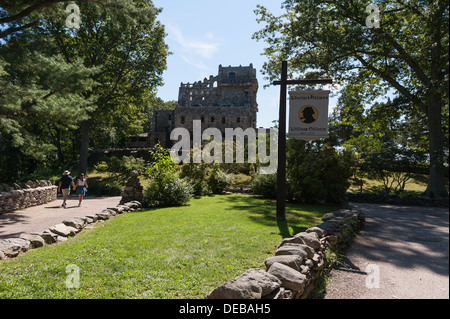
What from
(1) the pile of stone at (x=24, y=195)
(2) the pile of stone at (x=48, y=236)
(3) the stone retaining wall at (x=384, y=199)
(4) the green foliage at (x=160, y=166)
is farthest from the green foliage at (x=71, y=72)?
(3) the stone retaining wall at (x=384, y=199)

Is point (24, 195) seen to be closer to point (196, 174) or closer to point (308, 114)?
point (196, 174)

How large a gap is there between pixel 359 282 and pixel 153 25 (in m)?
25.2

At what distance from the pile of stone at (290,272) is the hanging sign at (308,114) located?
7.77 feet

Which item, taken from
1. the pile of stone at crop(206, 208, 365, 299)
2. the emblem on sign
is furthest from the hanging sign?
the pile of stone at crop(206, 208, 365, 299)

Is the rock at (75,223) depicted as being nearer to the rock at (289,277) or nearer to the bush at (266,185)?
the rock at (289,277)

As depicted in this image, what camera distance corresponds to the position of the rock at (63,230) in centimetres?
722

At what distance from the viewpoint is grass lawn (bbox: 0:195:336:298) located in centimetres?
373

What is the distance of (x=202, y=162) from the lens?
17375mm

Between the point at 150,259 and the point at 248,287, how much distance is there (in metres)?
2.30

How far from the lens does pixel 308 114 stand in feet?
23.9

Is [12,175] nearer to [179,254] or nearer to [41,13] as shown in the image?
[41,13]

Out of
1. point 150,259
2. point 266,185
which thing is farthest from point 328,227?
point 266,185
